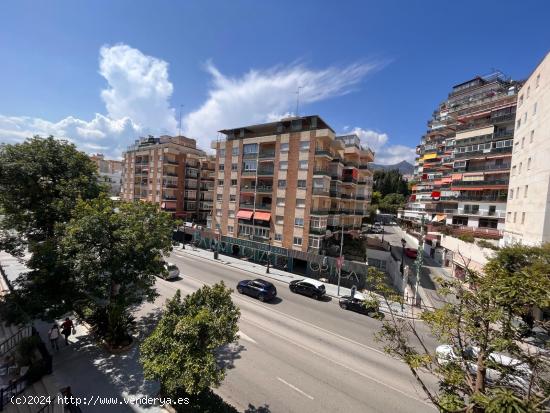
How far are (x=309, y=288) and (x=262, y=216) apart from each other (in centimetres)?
1209

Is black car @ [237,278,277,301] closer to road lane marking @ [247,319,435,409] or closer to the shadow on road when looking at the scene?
road lane marking @ [247,319,435,409]

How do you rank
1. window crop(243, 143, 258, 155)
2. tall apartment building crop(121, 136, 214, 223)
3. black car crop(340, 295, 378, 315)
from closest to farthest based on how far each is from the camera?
1. black car crop(340, 295, 378, 315)
2. window crop(243, 143, 258, 155)
3. tall apartment building crop(121, 136, 214, 223)

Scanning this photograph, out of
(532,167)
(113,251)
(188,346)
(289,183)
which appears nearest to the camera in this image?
(188,346)

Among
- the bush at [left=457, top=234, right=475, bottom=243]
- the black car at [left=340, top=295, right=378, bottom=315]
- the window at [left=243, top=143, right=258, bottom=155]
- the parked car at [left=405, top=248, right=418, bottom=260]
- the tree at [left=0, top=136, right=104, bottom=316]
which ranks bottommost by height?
the black car at [left=340, top=295, right=378, bottom=315]

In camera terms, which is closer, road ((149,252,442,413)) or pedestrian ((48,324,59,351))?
road ((149,252,442,413))

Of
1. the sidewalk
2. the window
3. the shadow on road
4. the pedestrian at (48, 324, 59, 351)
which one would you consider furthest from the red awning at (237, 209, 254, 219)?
the shadow on road

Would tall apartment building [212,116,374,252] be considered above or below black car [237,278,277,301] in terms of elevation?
above

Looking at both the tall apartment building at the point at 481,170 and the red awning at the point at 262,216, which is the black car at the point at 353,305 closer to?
the red awning at the point at 262,216

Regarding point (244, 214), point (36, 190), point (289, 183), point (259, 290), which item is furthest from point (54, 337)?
point (289, 183)

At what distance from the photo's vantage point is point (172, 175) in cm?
4950

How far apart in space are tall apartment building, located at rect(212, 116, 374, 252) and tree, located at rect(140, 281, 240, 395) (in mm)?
21354

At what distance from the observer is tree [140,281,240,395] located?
786 centimetres

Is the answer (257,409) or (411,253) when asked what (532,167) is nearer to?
(411,253)

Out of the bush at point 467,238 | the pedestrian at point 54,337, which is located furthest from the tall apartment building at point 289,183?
the pedestrian at point 54,337
